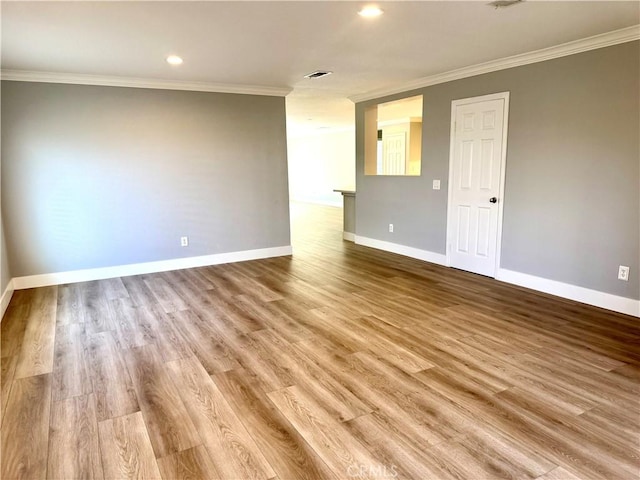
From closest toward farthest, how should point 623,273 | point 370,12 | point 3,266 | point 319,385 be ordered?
point 319,385 → point 370,12 → point 623,273 → point 3,266

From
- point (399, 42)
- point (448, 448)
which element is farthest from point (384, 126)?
point (448, 448)

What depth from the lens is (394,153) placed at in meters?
9.95

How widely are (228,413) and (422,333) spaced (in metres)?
1.68

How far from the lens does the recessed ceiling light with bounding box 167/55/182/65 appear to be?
3803 mm

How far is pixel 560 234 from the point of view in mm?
3904

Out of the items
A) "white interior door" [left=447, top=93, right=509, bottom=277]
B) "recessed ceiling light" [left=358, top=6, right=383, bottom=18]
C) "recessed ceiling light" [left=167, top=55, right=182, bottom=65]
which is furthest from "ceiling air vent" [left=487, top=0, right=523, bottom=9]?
"recessed ceiling light" [left=167, top=55, right=182, bottom=65]

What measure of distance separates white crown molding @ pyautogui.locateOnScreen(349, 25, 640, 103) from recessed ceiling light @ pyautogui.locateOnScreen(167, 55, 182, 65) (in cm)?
287

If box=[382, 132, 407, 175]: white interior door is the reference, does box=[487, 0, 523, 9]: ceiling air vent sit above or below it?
above

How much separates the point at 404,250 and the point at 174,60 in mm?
3861

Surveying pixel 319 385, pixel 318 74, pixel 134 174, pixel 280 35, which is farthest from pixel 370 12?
pixel 134 174

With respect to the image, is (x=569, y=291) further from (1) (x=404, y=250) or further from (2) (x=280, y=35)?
(2) (x=280, y=35)

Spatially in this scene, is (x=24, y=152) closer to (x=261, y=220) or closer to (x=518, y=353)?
(x=261, y=220)

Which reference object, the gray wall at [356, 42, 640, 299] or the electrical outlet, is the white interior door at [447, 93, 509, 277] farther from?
the electrical outlet

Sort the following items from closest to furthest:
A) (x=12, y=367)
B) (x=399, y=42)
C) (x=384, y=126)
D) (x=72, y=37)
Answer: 1. (x=12, y=367)
2. (x=72, y=37)
3. (x=399, y=42)
4. (x=384, y=126)
